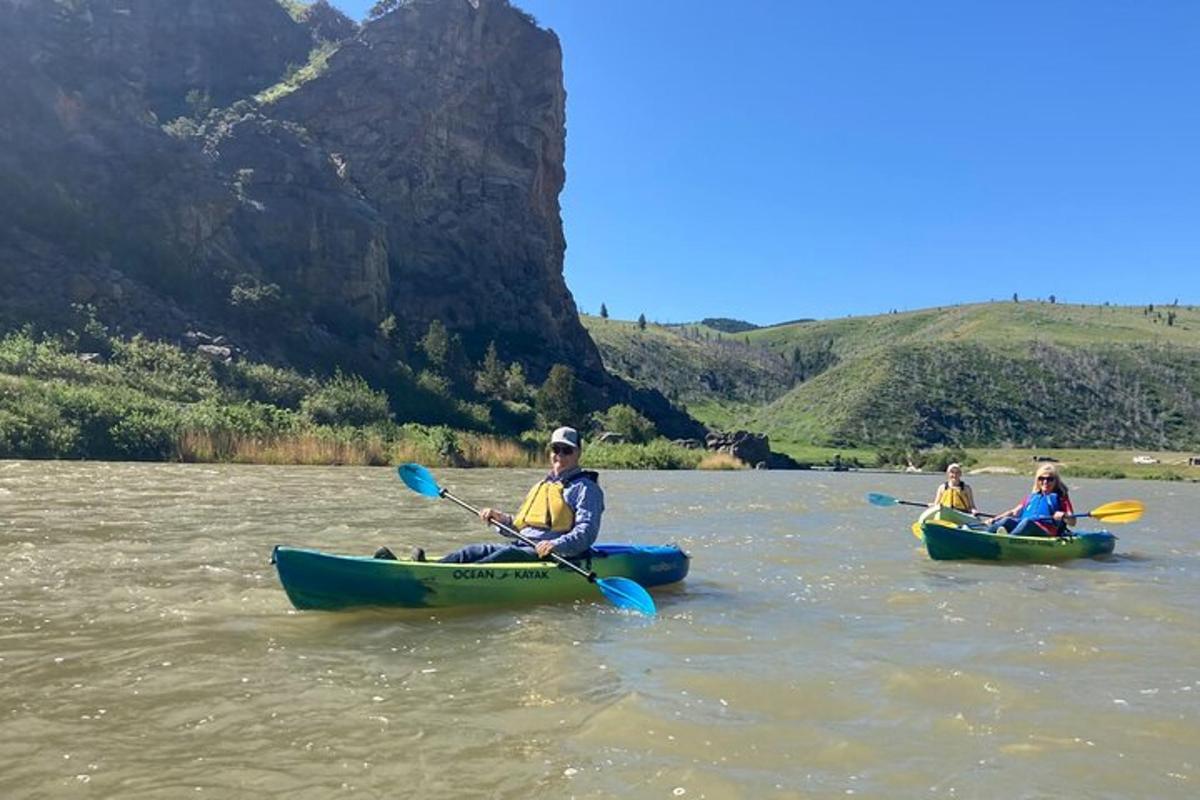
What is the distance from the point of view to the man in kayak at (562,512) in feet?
28.2

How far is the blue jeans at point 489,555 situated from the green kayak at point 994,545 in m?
6.53

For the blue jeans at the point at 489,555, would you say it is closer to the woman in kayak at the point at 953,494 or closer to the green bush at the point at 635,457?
the woman in kayak at the point at 953,494

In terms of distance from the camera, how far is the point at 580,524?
8.70 metres

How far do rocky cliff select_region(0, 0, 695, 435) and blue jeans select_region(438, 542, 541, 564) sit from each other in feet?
137

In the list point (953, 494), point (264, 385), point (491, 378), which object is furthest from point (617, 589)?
point (491, 378)

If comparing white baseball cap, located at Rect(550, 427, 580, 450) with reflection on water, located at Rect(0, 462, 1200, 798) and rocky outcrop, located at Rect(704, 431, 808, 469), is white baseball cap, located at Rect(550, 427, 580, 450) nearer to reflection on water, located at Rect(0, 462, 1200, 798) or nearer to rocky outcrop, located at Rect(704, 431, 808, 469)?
reflection on water, located at Rect(0, 462, 1200, 798)

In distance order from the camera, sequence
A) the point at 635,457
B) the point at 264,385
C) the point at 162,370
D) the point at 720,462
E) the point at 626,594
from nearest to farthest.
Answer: the point at 626,594 < the point at 162,370 < the point at 264,385 < the point at 635,457 < the point at 720,462

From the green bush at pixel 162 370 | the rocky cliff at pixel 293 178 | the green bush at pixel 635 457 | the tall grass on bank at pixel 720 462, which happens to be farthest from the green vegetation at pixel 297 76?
the tall grass on bank at pixel 720 462

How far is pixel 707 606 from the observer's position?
29.2 feet

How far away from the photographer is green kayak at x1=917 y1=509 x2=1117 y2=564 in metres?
12.5

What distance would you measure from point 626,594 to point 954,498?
8677 mm

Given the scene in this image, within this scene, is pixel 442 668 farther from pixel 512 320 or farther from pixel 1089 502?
pixel 512 320

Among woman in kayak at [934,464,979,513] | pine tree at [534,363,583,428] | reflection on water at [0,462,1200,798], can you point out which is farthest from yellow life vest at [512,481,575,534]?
pine tree at [534,363,583,428]

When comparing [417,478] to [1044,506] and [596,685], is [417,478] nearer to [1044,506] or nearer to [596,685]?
[596,685]
